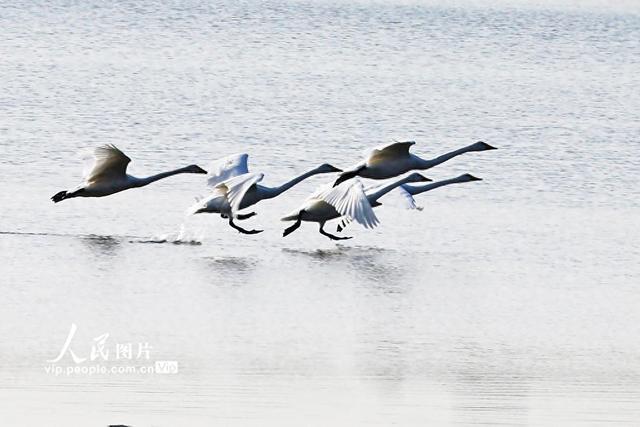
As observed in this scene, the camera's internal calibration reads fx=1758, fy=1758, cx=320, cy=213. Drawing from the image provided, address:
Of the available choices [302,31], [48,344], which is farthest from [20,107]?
[302,31]

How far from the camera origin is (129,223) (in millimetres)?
14641

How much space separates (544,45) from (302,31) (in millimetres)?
4792

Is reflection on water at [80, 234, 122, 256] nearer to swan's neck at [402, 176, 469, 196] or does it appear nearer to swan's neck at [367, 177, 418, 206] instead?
swan's neck at [367, 177, 418, 206]

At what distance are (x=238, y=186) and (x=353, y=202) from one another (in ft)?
3.24

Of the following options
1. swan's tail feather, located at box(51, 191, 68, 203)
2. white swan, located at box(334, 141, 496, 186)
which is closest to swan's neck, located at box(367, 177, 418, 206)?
white swan, located at box(334, 141, 496, 186)

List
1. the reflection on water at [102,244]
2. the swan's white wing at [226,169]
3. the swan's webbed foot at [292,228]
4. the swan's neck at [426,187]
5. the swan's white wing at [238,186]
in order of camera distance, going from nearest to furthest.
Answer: the reflection on water at [102,244], the swan's white wing at [238,186], the swan's webbed foot at [292,228], the swan's white wing at [226,169], the swan's neck at [426,187]

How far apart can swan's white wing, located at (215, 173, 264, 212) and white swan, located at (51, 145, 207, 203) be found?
2.93 feet

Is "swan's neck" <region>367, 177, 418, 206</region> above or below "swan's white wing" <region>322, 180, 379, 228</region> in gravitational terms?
below

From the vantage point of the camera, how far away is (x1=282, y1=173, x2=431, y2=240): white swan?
13.7m

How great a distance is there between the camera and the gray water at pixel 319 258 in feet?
31.4

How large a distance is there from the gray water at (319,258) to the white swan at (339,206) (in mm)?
199

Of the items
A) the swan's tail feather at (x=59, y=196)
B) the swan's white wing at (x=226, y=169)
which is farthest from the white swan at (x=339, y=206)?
the swan's tail feather at (x=59, y=196)

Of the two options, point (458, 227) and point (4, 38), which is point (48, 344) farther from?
point (4, 38)

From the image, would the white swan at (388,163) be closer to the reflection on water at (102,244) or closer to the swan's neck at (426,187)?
the swan's neck at (426,187)
